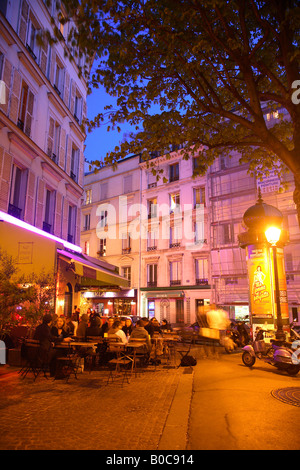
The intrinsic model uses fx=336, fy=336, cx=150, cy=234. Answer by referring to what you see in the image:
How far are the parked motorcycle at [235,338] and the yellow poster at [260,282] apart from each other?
171cm

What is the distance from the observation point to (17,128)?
12.2m

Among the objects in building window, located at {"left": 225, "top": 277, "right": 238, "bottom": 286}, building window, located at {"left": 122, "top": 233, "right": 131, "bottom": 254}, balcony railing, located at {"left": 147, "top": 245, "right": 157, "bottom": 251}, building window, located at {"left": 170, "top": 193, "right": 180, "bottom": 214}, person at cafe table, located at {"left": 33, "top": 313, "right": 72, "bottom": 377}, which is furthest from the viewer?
building window, located at {"left": 122, "top": 233, "right": 131, "bottom": 254}

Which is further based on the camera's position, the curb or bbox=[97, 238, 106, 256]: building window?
bbox=[97, 238, 106, 256]: building window

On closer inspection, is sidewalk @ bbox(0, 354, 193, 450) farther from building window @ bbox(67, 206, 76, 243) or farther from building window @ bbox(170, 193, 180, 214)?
building window @ bbox(170, 193, 180, 214)

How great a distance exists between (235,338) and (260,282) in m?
2.90

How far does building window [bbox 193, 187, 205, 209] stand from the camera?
2864cm

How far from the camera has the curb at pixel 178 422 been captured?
3.71 metres

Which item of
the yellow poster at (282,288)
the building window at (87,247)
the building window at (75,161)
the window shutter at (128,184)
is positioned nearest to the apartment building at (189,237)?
the window shutter at (128,184)

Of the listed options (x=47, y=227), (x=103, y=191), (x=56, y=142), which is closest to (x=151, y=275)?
(x=103, y=191)

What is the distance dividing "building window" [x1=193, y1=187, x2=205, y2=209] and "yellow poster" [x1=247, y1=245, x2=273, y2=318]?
16597 mm

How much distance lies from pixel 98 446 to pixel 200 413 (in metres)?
1.97

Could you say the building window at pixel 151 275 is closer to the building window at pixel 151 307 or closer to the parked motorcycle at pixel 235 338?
the building window at pixel 151 307

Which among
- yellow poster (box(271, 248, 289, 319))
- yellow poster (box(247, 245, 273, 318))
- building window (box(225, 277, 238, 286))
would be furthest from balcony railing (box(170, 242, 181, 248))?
yellow poster (box(271, 248, 289, 319))

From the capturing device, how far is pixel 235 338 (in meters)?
13.4
